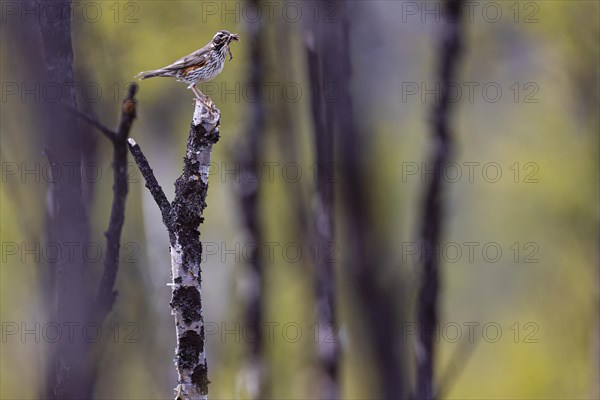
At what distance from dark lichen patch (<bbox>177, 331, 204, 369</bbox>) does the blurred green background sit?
4324mm

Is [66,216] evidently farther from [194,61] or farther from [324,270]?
[324,270]

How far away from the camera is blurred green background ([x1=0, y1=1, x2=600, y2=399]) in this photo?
33.8ft

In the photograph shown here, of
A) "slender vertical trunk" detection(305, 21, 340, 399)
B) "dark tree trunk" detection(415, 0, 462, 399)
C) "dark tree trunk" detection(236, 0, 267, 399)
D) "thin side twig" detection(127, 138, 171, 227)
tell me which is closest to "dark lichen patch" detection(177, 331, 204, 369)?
"thin side twig" detection(127, 138, 171, 227)

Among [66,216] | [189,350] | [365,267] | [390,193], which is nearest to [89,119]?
[66,216]

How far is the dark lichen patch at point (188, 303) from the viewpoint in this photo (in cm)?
396

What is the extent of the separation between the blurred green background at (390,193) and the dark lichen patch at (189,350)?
4.32 meters

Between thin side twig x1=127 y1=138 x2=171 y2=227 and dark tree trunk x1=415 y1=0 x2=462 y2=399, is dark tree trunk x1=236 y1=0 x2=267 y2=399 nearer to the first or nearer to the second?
dark tree trunk x1=415 y1=0 x2=462 y2=399

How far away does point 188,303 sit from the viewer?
156 inches

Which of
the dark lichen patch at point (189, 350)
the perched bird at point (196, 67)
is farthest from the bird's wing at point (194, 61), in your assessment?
the dark lichen patch at point (189, 350)

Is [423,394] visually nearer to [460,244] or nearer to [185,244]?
[185,244]

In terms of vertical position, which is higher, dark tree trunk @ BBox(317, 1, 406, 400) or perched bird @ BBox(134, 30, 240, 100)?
perched bird @ BBox(134, 30, 240, 100)

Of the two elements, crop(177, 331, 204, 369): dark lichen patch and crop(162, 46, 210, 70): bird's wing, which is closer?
crop(177, 331, 204, 369): dark lichen patch

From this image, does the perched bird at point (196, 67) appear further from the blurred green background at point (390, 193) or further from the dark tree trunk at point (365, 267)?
the blurred green background at point (390, 193)

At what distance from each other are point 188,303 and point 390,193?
7566 mm
